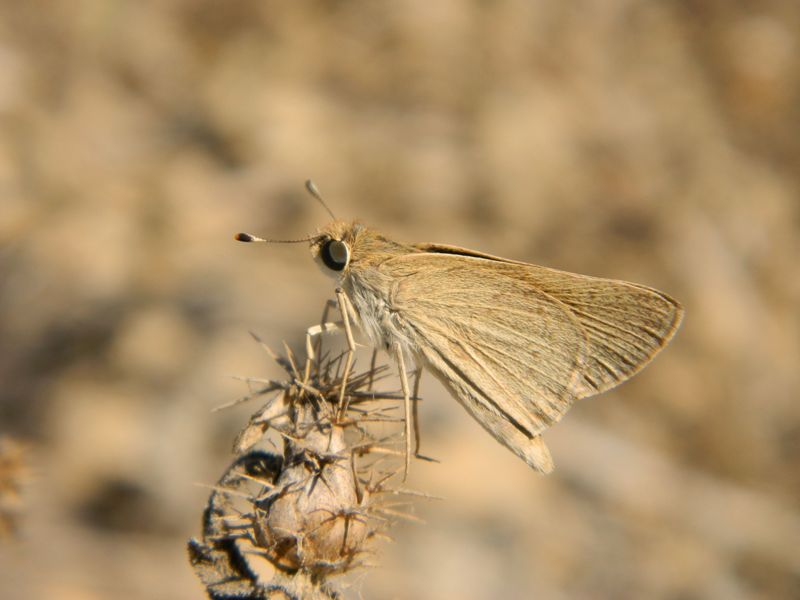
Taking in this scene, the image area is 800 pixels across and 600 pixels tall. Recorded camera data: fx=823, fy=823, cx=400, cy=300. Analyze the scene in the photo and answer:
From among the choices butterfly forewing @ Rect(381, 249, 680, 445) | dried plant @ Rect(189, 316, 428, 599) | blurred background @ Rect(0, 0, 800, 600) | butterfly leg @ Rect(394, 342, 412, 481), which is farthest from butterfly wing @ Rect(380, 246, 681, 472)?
blurred background @ Rect(0, 0, 800, 600)

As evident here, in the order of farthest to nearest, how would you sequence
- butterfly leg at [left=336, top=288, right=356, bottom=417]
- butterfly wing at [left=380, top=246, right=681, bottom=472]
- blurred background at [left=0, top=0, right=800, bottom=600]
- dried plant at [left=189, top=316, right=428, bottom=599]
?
blurred background at [left=0, top=0, right=800, bottom=600], butterfly wing at [left=380, top=246, right=681, bottom=472], butterfly leg at [left=336, top=288, right=356, bottom=417], dried plant at [left=189, top=316, right=428, bottom=599]

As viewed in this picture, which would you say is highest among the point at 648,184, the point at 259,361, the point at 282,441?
the point at 648,184

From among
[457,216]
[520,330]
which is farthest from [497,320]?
[457,216]

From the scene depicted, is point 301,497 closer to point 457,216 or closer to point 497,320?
point 497,320

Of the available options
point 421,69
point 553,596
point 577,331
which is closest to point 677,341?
point 553,596

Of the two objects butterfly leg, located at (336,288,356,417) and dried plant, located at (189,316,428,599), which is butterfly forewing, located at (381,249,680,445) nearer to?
butterfly leg, located at (336,288,356,417)

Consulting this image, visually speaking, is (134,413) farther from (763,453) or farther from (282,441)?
(763,453)
